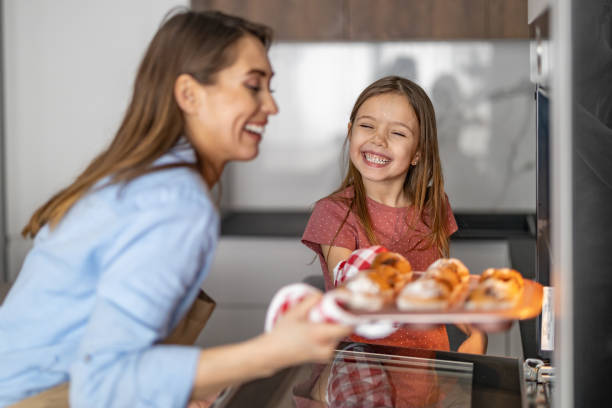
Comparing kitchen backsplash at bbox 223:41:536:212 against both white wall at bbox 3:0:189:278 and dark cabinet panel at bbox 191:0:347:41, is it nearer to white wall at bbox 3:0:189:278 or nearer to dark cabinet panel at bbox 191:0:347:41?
dark cabinet panel at bbox 191:0:347:41

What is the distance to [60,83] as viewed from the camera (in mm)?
2516

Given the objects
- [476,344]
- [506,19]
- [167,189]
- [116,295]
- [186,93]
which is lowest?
[476,344]

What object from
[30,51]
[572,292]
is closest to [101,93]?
[30,51]

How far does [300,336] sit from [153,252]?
0.61ft

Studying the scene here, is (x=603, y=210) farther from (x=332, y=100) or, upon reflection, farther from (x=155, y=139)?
(x=332, y=100)

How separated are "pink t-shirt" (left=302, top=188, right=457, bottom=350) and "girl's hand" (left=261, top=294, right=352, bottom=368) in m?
0.66

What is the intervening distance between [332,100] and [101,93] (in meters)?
0.98

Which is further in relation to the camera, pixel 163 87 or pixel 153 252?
pixel 163 87

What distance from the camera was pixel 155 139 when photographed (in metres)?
0.85

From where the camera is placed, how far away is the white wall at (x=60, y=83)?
8.11 feet

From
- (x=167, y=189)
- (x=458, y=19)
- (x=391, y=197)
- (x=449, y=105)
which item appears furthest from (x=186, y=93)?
(x=449, y=105)

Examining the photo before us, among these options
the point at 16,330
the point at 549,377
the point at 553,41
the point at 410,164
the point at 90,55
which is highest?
the point at 90,55

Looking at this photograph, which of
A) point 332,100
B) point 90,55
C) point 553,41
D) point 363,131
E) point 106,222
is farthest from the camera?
point 332,100

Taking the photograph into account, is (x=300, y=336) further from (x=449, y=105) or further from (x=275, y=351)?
(x=449, y=105)
